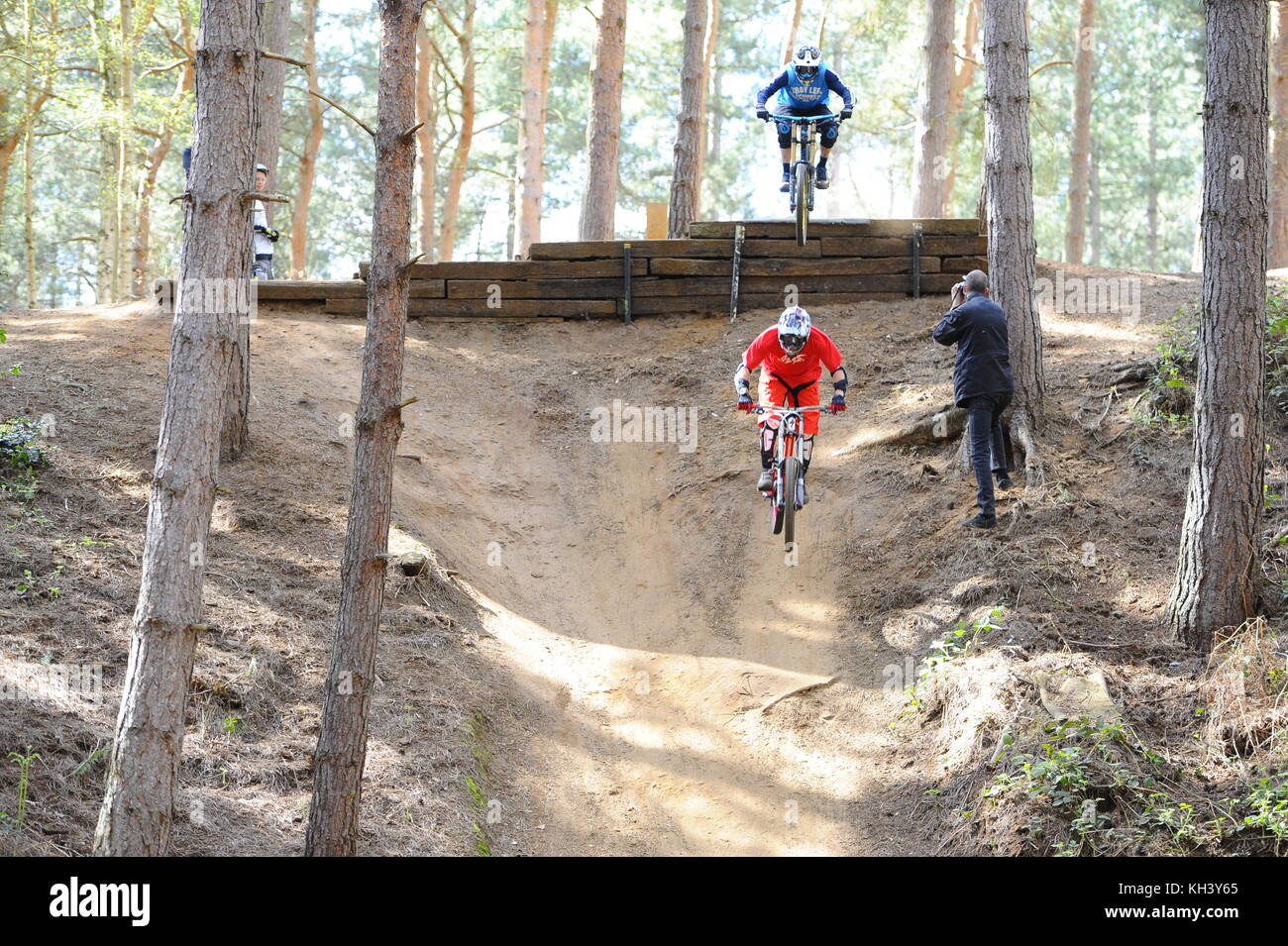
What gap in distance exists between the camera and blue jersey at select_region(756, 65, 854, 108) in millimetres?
11680

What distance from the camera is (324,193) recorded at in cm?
3834

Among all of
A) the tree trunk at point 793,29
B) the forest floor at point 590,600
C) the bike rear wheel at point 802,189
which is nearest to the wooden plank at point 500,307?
the forest floor at point 590,600

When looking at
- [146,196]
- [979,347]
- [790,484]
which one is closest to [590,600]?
[790,484]

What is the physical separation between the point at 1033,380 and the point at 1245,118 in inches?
124

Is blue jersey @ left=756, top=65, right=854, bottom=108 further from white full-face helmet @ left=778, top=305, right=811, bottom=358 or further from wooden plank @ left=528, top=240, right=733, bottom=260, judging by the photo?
white full-face helmet @ left=778, top=305, right=811, bottom=358

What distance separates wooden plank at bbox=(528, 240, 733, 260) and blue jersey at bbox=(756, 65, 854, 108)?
10.7ft

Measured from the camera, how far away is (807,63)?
37.9 feet

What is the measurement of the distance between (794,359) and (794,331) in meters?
0.44

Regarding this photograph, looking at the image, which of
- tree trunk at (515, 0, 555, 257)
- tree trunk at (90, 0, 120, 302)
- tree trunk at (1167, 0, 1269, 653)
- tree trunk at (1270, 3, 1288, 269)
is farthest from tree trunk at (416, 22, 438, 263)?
tree trunk at (1167, 0, 1269, 653)

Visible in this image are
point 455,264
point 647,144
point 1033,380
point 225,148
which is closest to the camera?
point 225,148

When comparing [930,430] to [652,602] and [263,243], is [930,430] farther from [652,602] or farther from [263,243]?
[263,243]

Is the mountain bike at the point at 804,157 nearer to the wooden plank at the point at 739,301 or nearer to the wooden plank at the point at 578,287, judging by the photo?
the wooden plank at the point at 739,301
